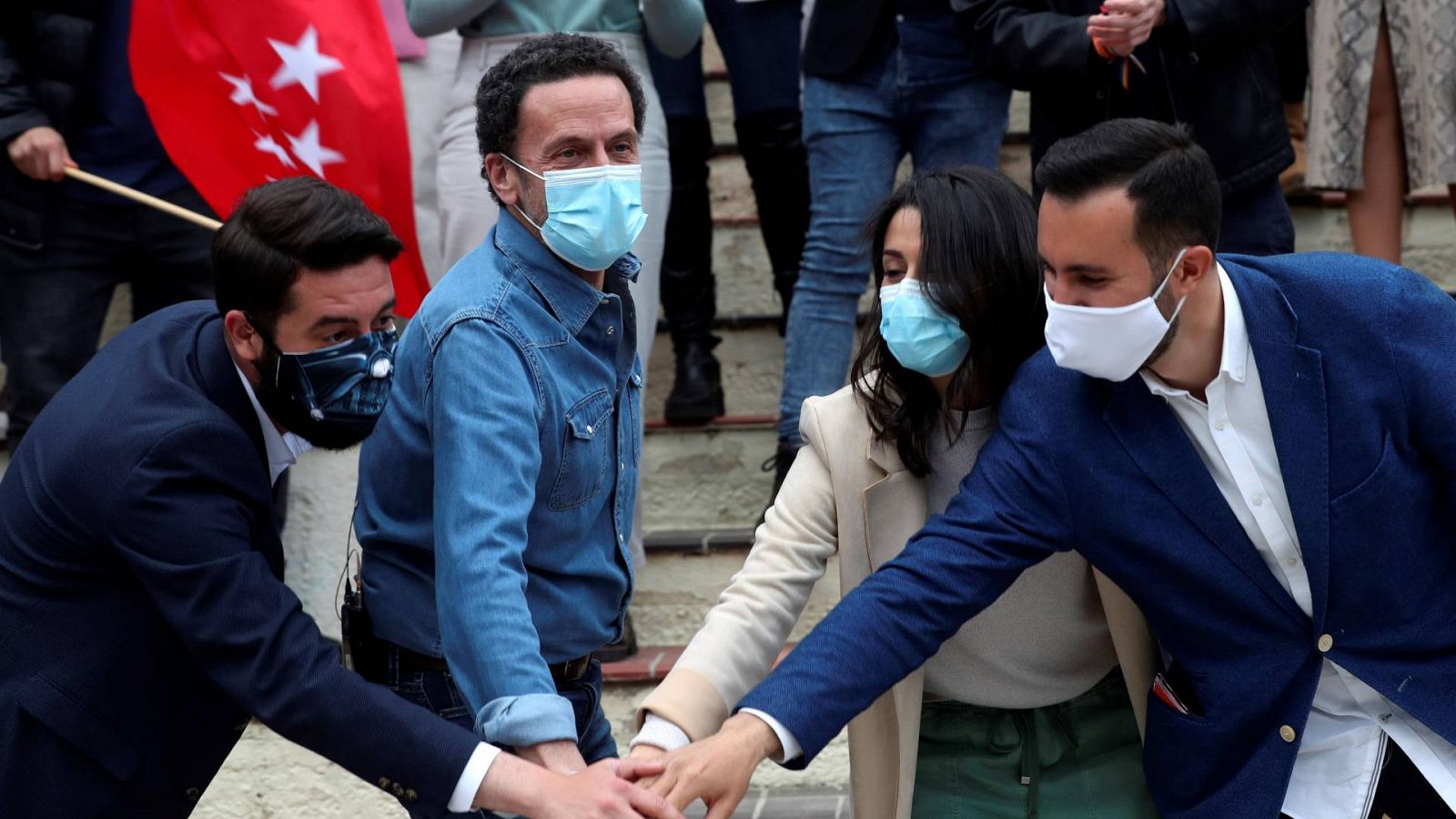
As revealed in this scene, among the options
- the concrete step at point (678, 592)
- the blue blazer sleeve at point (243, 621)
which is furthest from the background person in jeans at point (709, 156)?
the blue blazer sleeve at point (243, 621)

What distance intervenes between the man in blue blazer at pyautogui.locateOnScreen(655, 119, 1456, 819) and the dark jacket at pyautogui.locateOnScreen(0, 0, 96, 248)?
249cm

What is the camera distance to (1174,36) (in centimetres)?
361

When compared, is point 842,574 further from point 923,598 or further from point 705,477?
point 705,477

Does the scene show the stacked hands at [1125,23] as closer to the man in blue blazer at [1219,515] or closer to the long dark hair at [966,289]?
the long dark hair at [966,289]

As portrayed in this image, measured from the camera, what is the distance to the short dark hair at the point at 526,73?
2.53 m

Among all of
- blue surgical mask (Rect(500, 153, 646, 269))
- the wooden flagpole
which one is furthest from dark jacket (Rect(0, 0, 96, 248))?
blue surgical mask (Rect(500, 153, 646, 269))

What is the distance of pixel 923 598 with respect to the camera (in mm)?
2420

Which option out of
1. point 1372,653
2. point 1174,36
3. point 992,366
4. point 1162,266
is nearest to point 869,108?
point 1174,36

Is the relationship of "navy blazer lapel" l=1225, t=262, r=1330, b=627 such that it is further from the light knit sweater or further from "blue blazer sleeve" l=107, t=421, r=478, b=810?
"blue blazer sleeve" l=107, t=421, r=478, b=810

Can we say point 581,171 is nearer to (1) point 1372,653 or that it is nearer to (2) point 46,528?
(2) point 46,528

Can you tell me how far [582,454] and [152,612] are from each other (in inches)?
26.5

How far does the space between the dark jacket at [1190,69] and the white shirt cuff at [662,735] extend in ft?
6.11

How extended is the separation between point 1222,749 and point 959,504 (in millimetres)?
510

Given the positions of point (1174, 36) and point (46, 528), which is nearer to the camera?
point (46, 528)
